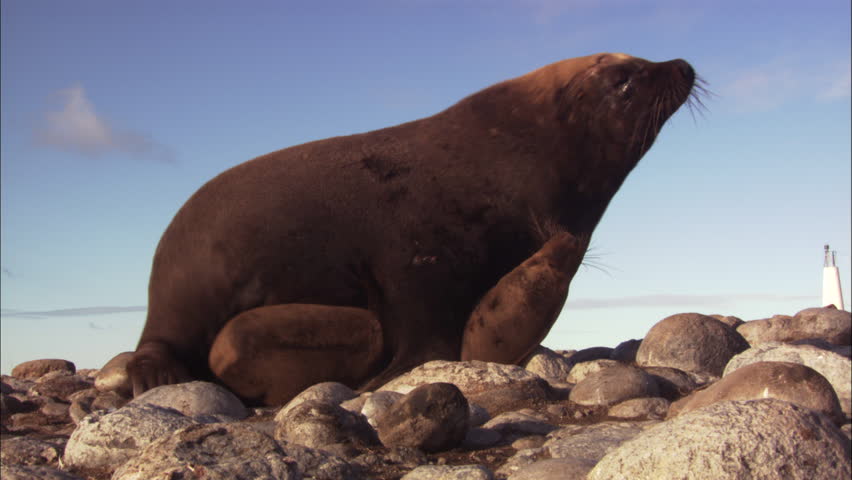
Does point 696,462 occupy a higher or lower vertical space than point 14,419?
higher

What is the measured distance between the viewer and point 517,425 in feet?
17.3

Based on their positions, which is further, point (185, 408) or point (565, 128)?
point (565, 128)

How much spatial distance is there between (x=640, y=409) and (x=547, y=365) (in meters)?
1.94

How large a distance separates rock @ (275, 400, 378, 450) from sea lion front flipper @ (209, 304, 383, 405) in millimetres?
2330

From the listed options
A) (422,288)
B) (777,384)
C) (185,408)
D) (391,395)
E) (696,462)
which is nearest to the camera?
(696,462)

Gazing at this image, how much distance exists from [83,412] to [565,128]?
482cm

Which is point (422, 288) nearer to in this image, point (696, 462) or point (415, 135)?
point (415, 135)

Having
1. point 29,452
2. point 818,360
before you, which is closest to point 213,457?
point 29,452

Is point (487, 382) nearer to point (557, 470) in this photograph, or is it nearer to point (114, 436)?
point (557, 470)

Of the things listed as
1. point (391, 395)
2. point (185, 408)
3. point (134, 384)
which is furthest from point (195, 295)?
point (391, 395)

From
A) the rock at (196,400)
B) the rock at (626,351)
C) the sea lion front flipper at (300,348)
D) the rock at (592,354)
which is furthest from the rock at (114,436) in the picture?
the rock at (592,354)

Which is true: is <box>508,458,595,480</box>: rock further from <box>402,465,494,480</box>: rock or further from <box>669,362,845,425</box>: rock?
<box>669,362,845,425</box>: rock

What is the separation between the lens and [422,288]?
7004 mm

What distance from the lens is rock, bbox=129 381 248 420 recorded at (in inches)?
242
